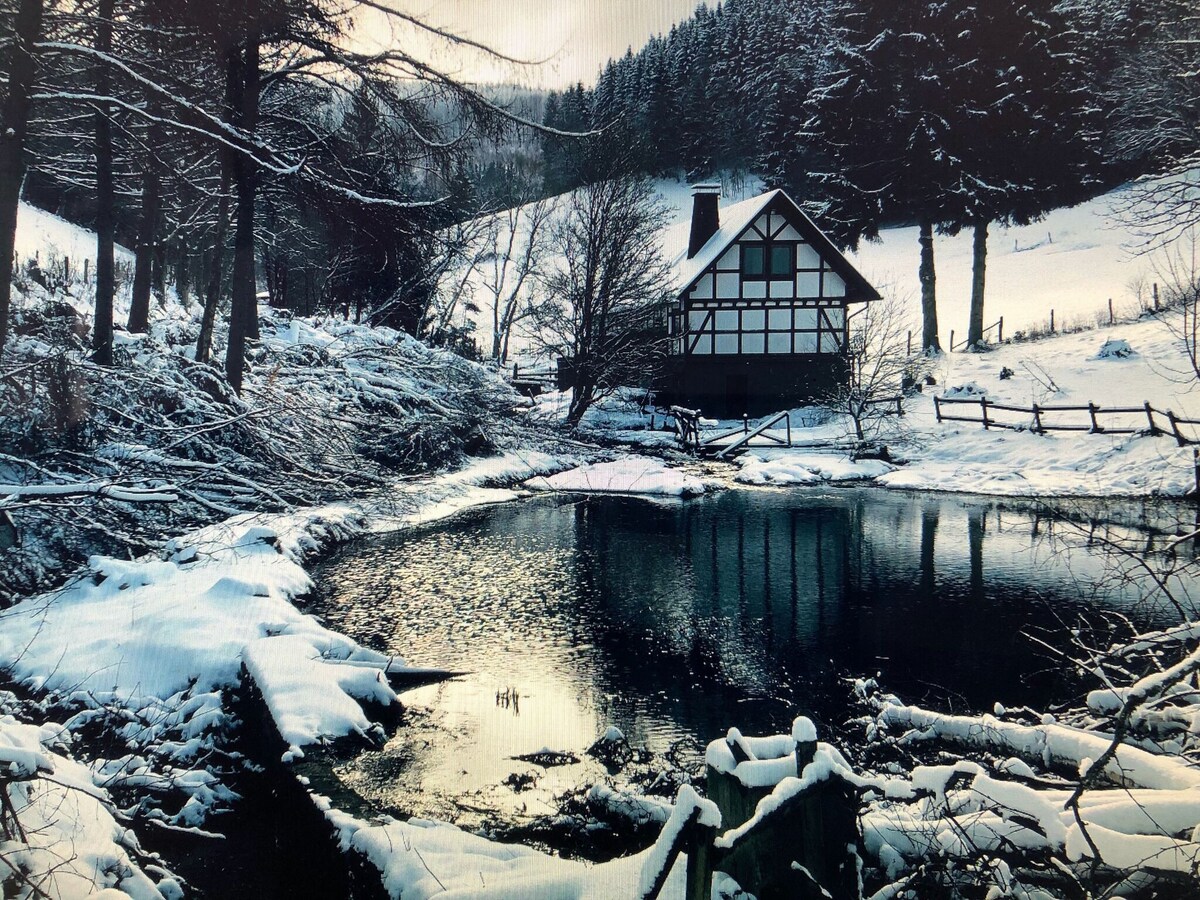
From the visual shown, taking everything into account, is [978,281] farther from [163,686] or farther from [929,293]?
[163,686]

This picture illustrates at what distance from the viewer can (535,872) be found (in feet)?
12.6

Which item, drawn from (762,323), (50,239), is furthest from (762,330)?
(50,239)

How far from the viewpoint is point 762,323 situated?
107 ft

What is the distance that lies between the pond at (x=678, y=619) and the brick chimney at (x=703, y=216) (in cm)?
2067

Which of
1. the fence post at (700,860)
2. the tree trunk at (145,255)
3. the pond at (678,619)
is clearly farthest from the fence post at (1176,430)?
the tree trunk at (145,255)

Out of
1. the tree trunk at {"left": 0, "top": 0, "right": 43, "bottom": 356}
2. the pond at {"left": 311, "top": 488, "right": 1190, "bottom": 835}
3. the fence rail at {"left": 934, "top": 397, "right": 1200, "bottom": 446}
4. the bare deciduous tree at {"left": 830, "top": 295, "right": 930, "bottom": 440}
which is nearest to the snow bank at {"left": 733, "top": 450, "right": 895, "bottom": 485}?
the bare deciduous tree at {"left": 830, "top": 295, "right": 930, "bottom": 440}

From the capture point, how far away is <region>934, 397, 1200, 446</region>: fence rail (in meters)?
19.5

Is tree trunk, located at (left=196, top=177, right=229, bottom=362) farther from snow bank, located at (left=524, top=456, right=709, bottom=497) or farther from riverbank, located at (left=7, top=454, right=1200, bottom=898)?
snow bank, located at (left=524, top=456, right=709, bottom=497)

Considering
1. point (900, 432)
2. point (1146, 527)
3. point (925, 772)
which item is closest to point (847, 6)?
point (900, 432)

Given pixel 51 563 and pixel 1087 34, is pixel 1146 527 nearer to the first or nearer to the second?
pixel 51 563

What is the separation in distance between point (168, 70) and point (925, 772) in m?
6.59

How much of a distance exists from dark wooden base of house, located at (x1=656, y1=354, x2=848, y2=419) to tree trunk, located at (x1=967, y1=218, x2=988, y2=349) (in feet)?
19.1

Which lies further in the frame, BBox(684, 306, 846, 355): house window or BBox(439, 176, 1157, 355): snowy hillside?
BBox(439, 176, 1157, 355): snowy hillside

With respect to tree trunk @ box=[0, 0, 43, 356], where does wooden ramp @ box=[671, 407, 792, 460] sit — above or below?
below
